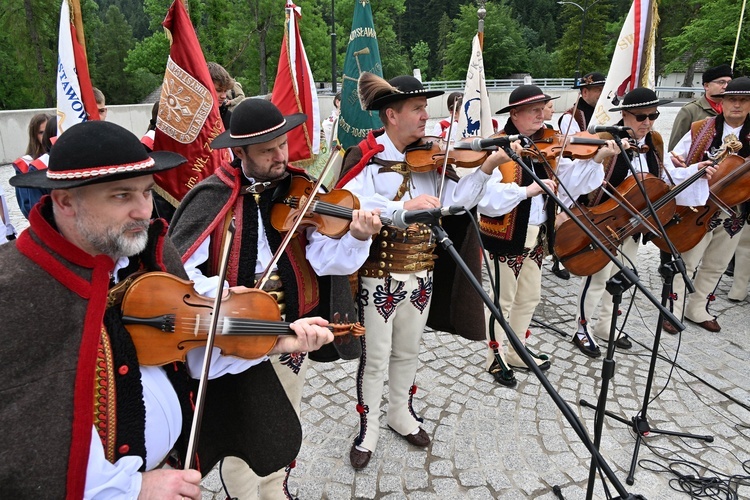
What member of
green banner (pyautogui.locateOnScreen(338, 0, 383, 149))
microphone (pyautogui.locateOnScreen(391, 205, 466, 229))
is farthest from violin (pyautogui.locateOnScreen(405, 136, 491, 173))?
green banner (pyautogui.locateOnScreen(338, 0, 383, 149))

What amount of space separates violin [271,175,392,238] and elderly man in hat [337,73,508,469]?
35 centimetres

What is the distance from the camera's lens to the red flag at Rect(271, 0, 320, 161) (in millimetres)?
5359

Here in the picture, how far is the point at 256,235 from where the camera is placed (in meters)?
2.40

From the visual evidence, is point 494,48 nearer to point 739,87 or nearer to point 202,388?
point 739,87

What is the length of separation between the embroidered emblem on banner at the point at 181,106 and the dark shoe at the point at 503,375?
3.16m

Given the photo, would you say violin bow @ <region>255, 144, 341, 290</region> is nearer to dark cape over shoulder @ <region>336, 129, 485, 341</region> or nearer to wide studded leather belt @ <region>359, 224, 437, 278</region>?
wide studded leather belt @ <region>359, 224, 437, 278</region>

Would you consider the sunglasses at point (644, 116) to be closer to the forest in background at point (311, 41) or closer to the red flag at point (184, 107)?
the red flag at point (184, 107)

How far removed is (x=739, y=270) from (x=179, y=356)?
21.5 feet

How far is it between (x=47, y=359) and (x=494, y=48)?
48889 mm

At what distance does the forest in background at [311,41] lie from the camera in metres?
24.2

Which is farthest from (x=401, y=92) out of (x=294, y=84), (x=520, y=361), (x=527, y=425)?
(x=294, y=84)

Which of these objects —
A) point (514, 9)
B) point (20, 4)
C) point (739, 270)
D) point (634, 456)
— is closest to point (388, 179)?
point (634, 456)

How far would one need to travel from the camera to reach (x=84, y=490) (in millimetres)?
1422

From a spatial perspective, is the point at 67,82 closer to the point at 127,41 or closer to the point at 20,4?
the point at 20,4
